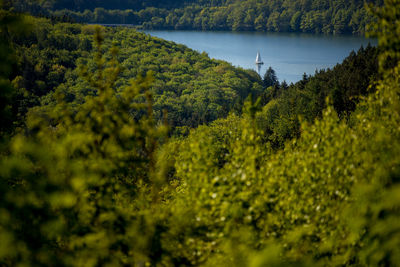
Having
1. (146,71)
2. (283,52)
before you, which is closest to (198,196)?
(146,71)

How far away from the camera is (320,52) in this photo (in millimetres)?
138125

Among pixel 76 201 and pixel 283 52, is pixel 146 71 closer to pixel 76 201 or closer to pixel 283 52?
pixel 283 52

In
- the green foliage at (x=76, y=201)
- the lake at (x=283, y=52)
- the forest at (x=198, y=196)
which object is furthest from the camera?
the lake at (x=283, y=52)

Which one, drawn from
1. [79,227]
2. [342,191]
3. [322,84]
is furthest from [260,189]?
[322,84]

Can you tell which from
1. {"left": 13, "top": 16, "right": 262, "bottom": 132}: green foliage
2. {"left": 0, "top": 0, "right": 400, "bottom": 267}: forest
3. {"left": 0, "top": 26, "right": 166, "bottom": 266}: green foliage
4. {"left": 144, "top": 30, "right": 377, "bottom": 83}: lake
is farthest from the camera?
{"left": 144, "top": 30, "right": 377, "bottom": 83}: lake

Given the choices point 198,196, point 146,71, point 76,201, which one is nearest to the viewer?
point 76,201

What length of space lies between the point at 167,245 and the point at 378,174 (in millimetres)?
3516

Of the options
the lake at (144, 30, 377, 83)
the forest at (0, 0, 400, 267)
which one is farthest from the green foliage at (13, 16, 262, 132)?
the forest at (0, 0, 400, 267)

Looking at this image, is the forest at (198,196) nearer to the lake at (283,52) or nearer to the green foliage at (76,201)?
the green foliage at (76,201)

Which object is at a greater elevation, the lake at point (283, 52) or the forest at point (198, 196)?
the forest at point (198, 196)

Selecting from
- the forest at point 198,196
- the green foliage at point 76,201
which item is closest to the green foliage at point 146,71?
the forest at point 198,196

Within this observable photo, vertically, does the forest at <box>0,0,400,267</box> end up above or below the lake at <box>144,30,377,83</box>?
above

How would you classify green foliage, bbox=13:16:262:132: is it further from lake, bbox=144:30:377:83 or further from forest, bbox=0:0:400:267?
forest, bbox=0:0:400:267

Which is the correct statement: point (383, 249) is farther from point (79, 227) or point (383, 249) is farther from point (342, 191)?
point (79, 227)
